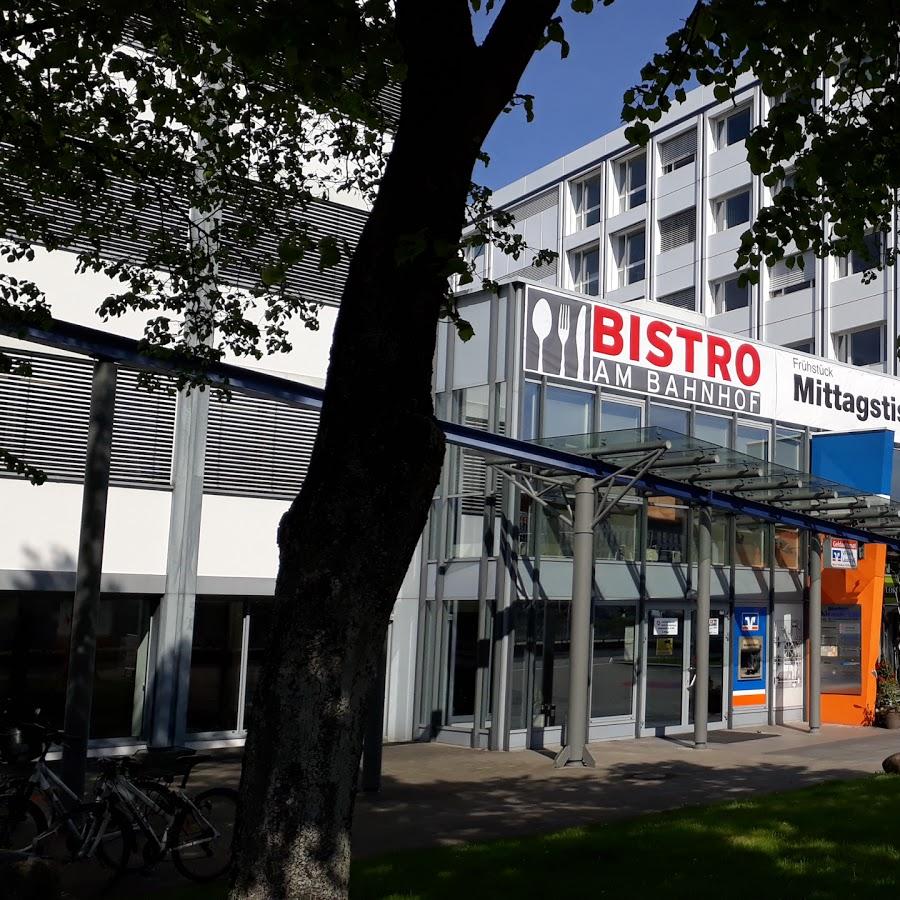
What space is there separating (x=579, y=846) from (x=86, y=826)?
421 centimetres

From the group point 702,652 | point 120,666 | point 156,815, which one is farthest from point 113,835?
point 702,652

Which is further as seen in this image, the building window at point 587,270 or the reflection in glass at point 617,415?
the building window at point 587,270

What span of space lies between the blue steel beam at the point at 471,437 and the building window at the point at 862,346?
13.5 m

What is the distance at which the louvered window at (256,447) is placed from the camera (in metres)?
17.6

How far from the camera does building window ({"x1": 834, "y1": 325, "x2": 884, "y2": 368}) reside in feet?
121

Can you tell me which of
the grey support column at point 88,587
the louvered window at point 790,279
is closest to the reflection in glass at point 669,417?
the grey support column at point 88,587

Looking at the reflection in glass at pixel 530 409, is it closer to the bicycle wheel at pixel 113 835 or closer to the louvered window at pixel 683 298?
the bicycle wheel at pixel 113 835

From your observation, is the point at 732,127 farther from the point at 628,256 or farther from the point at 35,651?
the point at 35,651

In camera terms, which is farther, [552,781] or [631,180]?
[631,180]

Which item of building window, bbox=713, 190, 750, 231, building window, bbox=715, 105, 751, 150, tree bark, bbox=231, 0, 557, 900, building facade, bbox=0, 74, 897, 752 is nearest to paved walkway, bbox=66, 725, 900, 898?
building facade, bbox=0, 74, 897, 752

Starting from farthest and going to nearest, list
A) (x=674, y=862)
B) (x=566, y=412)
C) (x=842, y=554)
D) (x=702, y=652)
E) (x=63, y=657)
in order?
(x=842, y=554) → (x=566, y=412) → (x=702, y=652) → (x=63, y=657) → (x=674, y=862)

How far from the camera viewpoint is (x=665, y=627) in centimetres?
2142

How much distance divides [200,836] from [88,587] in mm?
2748

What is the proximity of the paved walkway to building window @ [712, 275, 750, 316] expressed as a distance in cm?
2224
